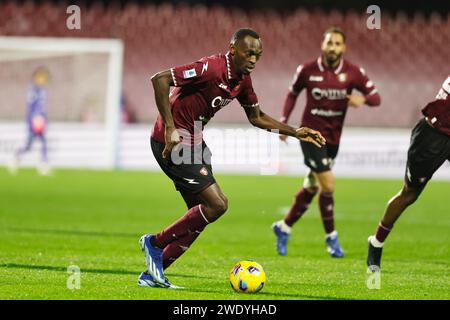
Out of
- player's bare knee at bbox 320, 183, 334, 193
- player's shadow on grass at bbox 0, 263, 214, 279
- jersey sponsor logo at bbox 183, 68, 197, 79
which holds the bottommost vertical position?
player's shadow on grass at bbox 0, 263, 214, 279

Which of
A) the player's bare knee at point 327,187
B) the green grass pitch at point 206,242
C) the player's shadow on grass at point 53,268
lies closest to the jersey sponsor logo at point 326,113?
the player's bare knee at point 327,187

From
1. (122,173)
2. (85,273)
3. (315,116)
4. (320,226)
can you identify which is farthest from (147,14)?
(85,273)

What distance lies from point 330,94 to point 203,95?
3.76m

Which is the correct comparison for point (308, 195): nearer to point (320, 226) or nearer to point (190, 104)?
point (320, 226)

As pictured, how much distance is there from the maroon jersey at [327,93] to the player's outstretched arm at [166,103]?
4.07 m

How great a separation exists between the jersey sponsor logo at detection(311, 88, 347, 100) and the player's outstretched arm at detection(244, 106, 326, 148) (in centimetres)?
308

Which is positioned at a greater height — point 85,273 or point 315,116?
point 315,116

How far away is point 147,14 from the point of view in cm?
2612

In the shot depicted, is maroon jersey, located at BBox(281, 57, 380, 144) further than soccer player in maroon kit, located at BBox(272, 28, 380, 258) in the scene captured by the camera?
Yes

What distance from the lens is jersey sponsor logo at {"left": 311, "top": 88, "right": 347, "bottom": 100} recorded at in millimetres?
11719

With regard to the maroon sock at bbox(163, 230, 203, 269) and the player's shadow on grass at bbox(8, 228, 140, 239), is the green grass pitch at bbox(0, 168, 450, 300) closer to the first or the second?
the player's shadow on grass at bbox(8, 228, 140, 239)

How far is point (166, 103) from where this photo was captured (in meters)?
7.90

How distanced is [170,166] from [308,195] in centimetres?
395

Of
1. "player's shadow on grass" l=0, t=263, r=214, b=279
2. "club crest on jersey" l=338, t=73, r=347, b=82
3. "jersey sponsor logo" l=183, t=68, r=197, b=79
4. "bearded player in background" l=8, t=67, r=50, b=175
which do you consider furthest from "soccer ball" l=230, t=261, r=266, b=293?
"bearded player in background" l=8, t=67, r=50, b=175
